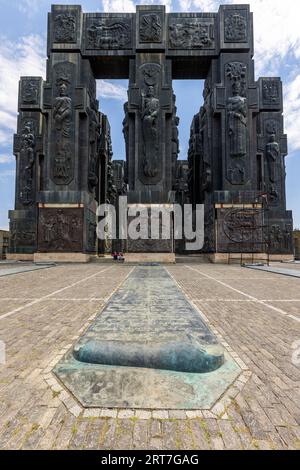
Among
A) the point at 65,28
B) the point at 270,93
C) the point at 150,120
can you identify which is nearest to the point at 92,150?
the point at 150,120

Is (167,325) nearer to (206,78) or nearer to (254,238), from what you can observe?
(254,238)

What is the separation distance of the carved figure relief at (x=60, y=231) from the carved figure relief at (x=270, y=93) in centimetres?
2140

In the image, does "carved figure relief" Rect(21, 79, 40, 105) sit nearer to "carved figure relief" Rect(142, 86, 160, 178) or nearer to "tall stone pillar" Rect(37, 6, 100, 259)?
"tall stone pillar" Rect(37, 6, 100, 259)

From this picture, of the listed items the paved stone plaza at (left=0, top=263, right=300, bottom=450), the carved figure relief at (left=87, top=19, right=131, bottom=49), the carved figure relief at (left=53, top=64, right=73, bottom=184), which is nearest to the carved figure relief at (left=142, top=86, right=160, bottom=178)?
the carved figure relief at (left=87, top=19, right=131, bottom=49)

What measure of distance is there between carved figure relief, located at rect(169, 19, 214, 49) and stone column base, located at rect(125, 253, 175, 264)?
53.3 ft

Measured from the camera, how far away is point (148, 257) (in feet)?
71.2

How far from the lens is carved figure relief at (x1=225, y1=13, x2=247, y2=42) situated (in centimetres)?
2322

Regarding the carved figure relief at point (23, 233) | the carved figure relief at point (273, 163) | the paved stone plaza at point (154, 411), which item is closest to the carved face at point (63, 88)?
the carved figure relief at point (23, 233)

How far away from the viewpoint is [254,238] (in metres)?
22.2

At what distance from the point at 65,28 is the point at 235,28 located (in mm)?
12995

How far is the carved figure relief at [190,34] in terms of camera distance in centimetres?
2377

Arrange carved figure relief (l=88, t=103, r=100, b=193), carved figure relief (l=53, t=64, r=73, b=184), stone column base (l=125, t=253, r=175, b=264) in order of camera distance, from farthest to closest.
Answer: carved figure relief (l=88, t=103, r=100, b=193) → carved figure relief (l=53, t=64, r=73, b=184) → stone column base (l=125, t=253, r=175, b=264)

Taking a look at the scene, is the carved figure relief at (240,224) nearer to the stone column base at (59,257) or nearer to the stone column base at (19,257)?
the stone column base at (59,257)

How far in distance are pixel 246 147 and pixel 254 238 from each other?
6833 mm
